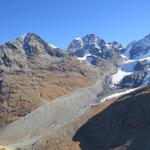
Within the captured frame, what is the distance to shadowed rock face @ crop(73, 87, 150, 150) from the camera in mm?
108000

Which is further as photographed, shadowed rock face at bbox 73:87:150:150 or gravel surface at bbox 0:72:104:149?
gravel surface at bbox 0:72:104:149

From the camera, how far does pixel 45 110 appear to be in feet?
648

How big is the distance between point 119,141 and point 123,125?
271 inches

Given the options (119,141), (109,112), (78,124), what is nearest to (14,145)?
(78,124)

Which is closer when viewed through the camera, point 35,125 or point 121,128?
point 121,128

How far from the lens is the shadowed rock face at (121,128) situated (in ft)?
354

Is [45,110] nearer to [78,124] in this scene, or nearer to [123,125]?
[78,124]

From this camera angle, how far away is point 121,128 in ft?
384

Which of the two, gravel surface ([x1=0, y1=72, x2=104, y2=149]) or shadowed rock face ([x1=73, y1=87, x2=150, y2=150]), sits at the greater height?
gravel surface ([x1=0, y1=72, x2=104, y2=149])

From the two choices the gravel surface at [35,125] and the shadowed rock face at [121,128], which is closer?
the shadowed rock face at [121,128]

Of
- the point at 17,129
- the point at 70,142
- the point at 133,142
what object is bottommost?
the point at 133,142

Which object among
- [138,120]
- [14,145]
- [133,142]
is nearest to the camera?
[133,142]

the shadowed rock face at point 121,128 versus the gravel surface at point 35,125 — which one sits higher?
the gravel surface at point 35,125

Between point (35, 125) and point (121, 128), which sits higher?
point (35, 125)
